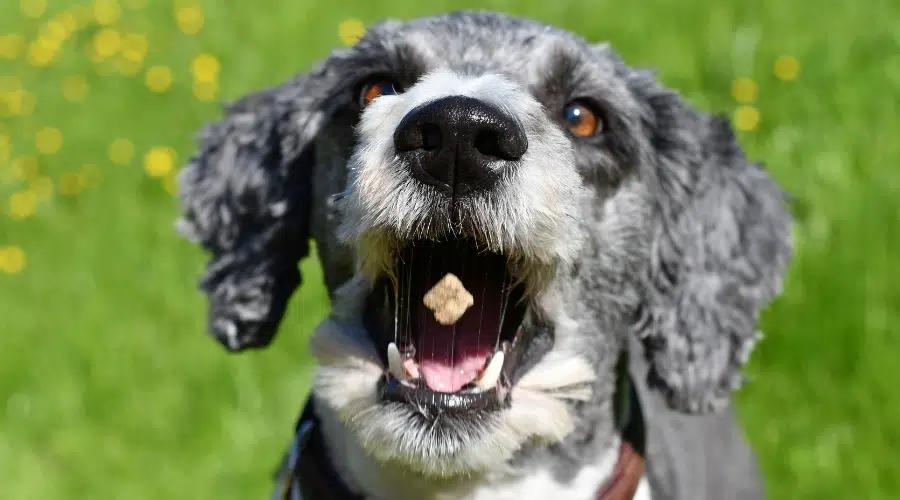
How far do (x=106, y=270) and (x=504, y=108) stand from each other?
3540 millimetres

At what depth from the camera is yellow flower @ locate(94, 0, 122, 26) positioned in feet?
26.1

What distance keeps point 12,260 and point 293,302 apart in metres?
1.77

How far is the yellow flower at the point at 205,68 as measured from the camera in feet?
22.2

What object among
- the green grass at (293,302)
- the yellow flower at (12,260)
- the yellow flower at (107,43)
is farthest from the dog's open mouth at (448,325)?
the yellow flower at (107,43)

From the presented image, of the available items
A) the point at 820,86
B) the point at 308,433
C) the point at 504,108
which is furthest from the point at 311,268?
the point at 820,86

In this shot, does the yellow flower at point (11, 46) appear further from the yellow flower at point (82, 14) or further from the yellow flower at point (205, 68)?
the yellow flower at point (205, 68)

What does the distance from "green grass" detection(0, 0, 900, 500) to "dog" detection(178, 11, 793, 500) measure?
1.03 metres

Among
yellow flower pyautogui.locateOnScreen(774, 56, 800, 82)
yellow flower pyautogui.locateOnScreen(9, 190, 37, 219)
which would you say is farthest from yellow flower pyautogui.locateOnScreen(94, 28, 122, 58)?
yellow flower pyautogui.locateOnScreen(774, 56, 800, 82)

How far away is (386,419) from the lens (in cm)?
223

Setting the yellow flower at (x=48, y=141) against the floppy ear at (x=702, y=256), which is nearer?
the floppy ear at (x=702, y=256)

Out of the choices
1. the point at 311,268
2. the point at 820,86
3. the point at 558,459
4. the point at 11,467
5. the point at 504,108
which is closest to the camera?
the point at 504,108

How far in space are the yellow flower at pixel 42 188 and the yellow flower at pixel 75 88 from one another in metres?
0.99

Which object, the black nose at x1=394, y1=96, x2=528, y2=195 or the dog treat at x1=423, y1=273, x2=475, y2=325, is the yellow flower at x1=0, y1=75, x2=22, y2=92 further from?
the black nose at x1=394, y1=96, x2=528, y2=195

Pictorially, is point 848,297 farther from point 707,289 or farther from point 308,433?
point 308,433
